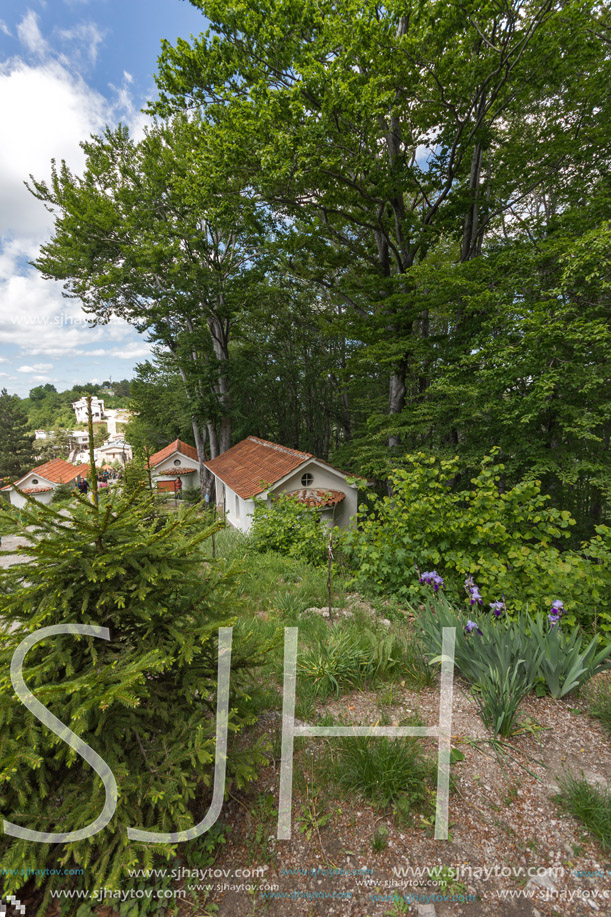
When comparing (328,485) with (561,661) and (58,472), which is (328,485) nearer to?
(561,661)

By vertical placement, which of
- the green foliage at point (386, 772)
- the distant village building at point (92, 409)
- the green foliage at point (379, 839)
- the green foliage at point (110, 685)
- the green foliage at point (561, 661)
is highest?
the distant village building at point (92, 409)

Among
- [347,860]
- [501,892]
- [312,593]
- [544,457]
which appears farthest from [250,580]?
[544,457]

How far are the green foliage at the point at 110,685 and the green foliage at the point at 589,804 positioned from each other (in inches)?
69.7

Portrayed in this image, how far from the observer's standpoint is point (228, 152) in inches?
325

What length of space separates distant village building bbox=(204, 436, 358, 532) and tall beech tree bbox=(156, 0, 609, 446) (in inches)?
186

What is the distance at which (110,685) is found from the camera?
5.59 feet

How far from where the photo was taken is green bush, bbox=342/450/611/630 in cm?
369

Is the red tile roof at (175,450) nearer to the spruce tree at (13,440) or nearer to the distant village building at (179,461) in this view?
the distant village building at (179,461)

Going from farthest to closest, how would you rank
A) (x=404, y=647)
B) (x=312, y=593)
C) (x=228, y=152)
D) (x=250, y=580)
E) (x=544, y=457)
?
(x=228, y=152) < (x=544, y=457) < (x=250, y=580) < (x=312, y=593) < (x=404, y=647)

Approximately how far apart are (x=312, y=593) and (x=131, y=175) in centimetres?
1832

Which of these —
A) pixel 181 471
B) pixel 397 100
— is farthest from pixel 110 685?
pixel 181 471

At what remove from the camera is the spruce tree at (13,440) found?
38.5 metres

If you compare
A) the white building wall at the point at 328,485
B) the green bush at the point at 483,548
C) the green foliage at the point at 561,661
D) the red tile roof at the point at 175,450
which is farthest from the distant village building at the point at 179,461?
the green foliage at the point at 561,661

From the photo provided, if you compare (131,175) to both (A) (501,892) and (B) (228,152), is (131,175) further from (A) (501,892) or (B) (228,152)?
(A) (501,892)
